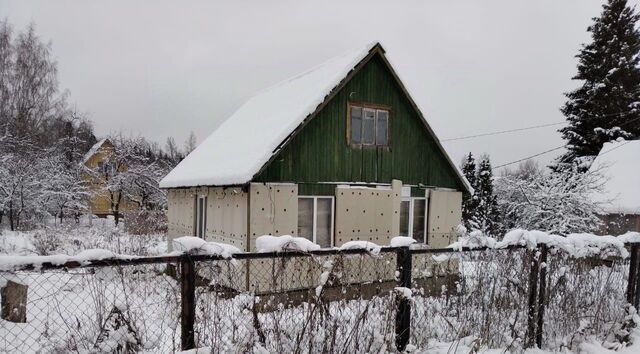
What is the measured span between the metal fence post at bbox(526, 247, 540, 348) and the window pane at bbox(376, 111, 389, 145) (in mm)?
6441

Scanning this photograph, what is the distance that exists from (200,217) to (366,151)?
5203mm

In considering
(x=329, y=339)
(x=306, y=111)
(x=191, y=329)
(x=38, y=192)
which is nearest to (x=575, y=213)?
(x=306, y=111)

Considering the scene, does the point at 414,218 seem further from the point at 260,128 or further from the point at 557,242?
the point at 557,242

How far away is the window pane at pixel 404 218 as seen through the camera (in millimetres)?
11797

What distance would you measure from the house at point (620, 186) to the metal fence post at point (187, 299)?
66.1ft

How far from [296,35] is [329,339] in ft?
63.6

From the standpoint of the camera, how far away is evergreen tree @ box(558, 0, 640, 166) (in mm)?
23609

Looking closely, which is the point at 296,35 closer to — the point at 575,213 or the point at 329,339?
the point at 575,213

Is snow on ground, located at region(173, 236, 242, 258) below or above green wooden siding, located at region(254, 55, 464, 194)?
below

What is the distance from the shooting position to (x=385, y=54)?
1122 centimetres

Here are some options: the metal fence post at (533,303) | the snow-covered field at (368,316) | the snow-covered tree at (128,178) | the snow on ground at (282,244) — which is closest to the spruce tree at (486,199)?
the snow-covered tree at (128,178)

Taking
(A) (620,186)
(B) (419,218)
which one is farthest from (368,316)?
(A) (620,186)

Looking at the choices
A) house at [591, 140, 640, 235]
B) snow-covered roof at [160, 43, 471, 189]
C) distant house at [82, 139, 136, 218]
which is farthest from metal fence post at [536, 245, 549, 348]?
distant house at [82, 139, 136, 218]

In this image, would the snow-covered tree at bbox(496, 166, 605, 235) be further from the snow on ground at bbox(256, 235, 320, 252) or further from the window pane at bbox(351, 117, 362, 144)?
the snow on ground at bbox(256, 235, 320, 252)
